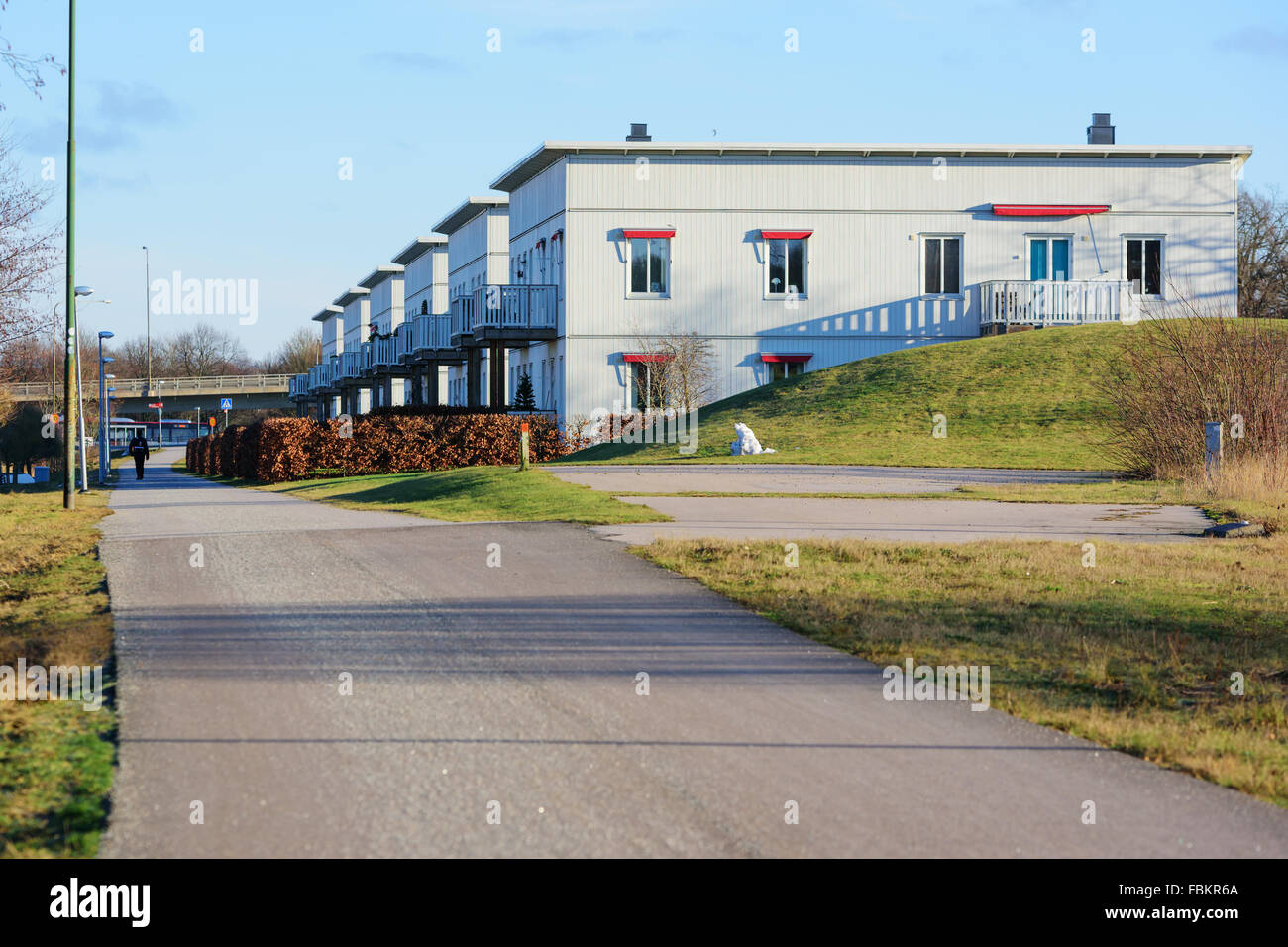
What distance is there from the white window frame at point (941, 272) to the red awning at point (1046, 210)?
1.49 metres

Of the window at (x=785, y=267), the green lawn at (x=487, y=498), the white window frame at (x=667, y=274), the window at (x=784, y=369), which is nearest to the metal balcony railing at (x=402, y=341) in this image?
the white window frame at (x=667, y=274)

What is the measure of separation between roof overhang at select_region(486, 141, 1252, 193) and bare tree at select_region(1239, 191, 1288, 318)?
78.2 ft

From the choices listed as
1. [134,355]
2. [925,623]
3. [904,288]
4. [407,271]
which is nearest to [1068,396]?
[904,288]

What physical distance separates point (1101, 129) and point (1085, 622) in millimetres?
43822

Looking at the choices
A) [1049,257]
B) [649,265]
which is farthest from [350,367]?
[1049,257]

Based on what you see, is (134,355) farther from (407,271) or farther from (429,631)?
(429,631)

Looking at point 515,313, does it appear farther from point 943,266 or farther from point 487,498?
point 487,498

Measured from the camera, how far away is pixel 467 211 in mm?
60719

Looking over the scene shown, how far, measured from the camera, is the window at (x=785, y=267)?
43250mm

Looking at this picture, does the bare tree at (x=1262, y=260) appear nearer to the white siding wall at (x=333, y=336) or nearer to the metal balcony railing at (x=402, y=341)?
the metal balcony railing at (x=402, y=341)

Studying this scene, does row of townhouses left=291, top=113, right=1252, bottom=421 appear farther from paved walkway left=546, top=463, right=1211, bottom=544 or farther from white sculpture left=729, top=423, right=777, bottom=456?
paved walkway left=546, top=463, right=1211, bottom=544

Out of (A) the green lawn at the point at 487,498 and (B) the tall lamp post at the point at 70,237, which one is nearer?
(A) the green lawn at the point at 487,498
